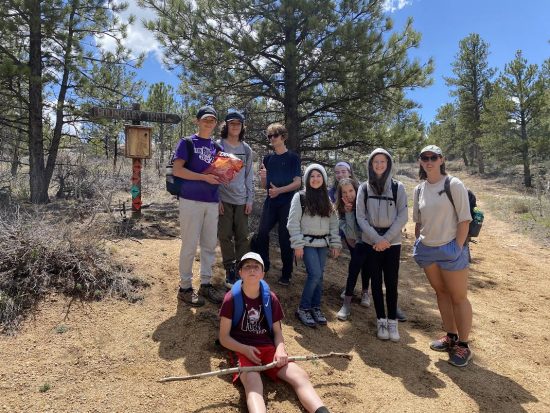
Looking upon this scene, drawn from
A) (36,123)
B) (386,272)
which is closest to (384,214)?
(386,272)

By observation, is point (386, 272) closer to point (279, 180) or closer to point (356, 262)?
point (356, 262)

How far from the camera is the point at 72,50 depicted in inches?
328

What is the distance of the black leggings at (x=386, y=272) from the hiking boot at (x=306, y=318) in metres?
0.64

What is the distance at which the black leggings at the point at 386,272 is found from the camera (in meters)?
3.65

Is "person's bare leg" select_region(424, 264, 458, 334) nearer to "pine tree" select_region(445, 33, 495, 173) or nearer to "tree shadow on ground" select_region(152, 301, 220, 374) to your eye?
"tree shadow on ground" select_region(152, 301, 220, 374)

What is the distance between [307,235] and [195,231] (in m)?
1.07

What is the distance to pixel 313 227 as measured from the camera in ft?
12.6

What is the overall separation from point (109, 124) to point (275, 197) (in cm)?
626

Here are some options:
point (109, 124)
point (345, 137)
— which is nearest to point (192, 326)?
point (345, 137)

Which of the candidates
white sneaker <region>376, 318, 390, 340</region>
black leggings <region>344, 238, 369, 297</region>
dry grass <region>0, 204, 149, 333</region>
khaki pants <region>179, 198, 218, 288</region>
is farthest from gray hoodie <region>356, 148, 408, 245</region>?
dry grass <region>0, 204, 149, 333</region>

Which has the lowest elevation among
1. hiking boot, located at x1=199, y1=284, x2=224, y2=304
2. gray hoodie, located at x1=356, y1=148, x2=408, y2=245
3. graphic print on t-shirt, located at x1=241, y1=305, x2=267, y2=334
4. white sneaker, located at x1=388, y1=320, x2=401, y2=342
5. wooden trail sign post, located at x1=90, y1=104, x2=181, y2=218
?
white sneaker, located at x1=388, y1=320, x2=401, y2=342

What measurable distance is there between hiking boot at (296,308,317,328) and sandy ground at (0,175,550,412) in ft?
0.26

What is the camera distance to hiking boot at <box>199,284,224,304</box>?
3.83m

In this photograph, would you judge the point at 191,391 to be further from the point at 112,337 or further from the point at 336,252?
the point at 336,252
